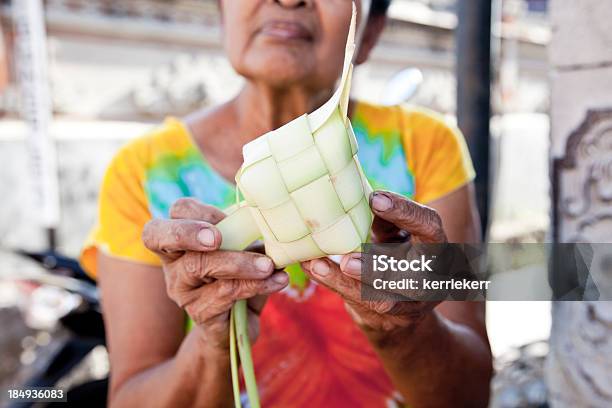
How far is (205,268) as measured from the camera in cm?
76

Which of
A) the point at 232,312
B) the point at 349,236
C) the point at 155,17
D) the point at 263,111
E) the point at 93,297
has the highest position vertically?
the point at 155,17

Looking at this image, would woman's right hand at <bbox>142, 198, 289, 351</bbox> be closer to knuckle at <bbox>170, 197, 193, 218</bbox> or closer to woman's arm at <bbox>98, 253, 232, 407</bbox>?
knuckle at <bbox>170, 197, 193, 218</bbox>

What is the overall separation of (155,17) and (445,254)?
3.52 m

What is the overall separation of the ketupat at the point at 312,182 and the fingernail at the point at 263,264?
0.04 m

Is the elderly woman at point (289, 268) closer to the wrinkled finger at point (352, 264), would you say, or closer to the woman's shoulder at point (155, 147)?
the woman's shoulder at point (155, 147)

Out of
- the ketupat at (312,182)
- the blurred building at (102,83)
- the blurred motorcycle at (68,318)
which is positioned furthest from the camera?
the blurred building at (102,83)

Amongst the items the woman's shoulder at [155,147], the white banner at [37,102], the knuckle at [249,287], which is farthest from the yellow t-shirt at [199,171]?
the white banner at [37,102]

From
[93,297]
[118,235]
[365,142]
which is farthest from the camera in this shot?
[93,297]

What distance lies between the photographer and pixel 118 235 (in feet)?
3.84

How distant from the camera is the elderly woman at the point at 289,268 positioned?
3.28 feet

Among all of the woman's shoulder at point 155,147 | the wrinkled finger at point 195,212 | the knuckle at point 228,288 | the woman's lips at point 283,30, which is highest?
the woman's lips at point 283,30

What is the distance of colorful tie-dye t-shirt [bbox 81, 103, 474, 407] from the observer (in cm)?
119

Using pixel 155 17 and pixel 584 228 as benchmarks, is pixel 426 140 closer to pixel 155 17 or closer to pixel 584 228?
pixel 584 228

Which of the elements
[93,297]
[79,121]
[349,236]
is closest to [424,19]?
[79,121]
